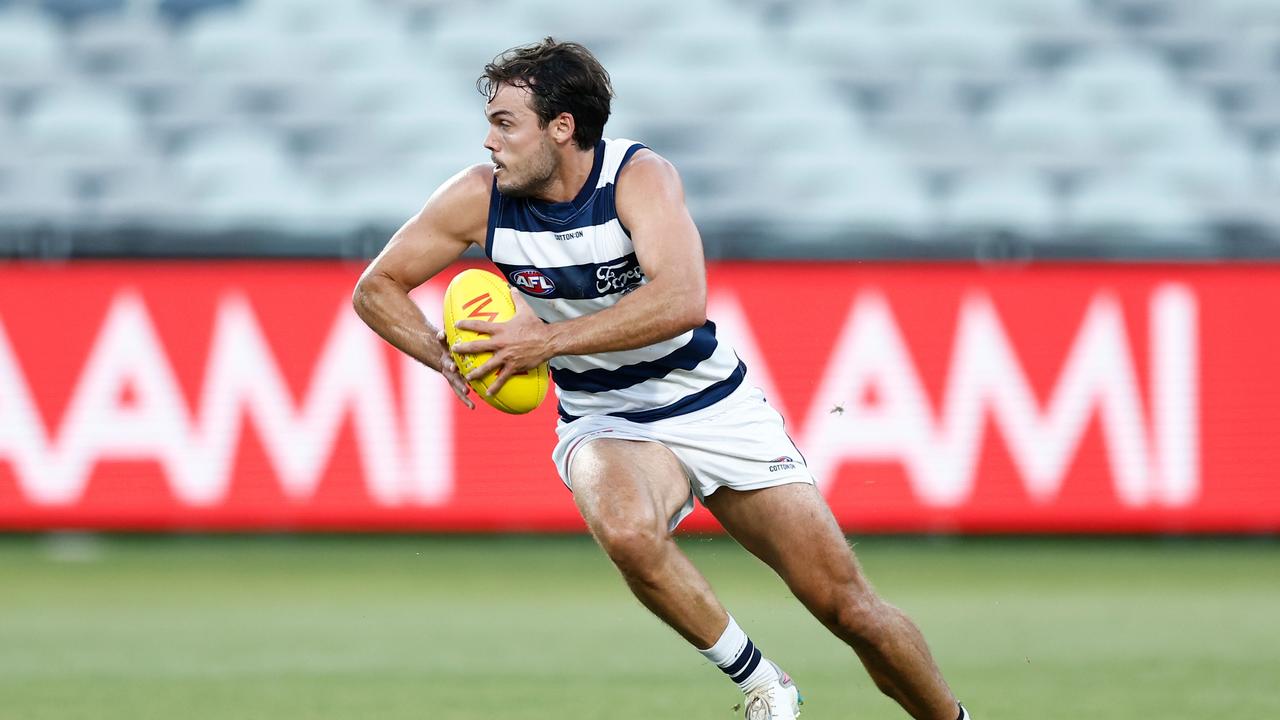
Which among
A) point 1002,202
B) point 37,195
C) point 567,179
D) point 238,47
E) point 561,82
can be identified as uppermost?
point 561,82

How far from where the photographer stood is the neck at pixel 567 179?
5309 millimetres

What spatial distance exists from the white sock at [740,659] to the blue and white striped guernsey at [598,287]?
0.73 meters

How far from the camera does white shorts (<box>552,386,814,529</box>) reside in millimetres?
5281

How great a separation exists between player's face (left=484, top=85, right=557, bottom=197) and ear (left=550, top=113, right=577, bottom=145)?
0.03 metres

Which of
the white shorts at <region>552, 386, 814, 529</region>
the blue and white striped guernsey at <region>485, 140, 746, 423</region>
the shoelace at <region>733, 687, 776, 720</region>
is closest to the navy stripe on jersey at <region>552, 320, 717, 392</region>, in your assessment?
the blue and white striped guernsey at <region>485, 140, 746, 423</region>

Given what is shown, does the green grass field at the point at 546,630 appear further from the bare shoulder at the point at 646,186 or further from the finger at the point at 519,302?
the bare shoulder at the point at 646,186

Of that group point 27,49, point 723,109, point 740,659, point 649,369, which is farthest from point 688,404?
point 27,49

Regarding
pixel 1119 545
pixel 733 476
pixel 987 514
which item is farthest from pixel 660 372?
pixel 1119 545

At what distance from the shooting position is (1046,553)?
10.9 metres

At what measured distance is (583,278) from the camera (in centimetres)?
530

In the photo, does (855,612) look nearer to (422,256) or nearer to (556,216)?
(556,216)

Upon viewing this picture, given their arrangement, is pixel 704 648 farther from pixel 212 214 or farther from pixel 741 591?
pixel 212 214

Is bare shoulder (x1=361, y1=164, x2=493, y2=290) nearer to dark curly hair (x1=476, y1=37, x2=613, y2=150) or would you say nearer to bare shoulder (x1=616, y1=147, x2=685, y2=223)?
dark curly hair (x1=476, y1=37, x2=613, y2=150)

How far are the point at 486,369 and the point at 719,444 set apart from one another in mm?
748
